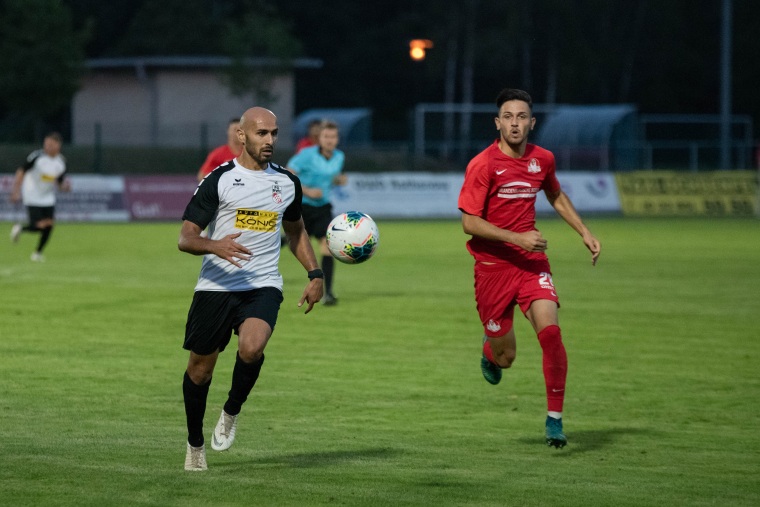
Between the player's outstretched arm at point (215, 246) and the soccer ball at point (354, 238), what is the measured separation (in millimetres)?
Answer: 2017

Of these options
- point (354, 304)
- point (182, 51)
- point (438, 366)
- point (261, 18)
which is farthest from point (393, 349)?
point (182, 51)

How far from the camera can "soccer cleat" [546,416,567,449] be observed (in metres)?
8.38

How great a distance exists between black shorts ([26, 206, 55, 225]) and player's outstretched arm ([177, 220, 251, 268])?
18.2m

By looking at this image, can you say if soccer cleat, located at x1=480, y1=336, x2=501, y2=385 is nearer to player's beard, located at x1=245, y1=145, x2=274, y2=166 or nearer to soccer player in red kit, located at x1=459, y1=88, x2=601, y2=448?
soccer player in red kit, located at x1=459, y1=88, x2=601, y2=448

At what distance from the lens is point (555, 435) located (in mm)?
8383

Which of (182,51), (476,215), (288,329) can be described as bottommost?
(288,329)

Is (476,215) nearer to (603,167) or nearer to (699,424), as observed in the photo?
(699,424)

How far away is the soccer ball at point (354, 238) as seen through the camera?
9.58 metres

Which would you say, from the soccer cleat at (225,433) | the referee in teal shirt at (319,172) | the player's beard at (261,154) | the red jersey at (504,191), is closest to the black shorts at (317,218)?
the referee in teal shirt at (319,172)

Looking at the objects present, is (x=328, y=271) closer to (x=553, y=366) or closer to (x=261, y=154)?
(x=553, y=366)

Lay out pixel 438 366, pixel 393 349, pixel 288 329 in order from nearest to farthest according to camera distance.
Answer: pixel 438 366, pixel 393 349, pixel 288 329

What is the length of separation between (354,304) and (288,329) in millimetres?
2643

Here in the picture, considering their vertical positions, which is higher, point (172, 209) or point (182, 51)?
point (182, 51)

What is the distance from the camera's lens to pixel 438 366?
477 inches
